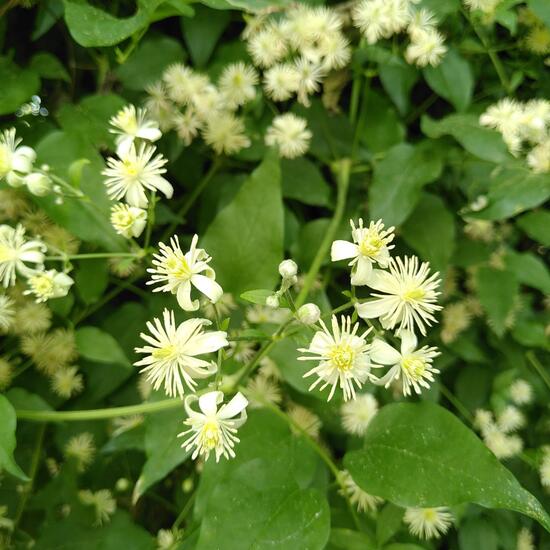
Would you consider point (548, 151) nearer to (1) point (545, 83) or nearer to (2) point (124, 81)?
(1) point (545, 83)

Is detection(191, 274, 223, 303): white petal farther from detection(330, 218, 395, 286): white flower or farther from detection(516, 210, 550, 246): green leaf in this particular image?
detection(516, 210, 550, 246): green leaf

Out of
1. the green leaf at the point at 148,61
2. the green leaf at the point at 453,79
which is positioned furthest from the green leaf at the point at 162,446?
the green leaf at the point at 453,79

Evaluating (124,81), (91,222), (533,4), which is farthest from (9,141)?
(533,4)

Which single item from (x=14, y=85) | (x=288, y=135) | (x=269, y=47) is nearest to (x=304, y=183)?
(x=288, y=135)

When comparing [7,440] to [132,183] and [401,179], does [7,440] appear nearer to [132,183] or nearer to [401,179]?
[132,183]

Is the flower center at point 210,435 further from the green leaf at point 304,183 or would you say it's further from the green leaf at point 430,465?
the green leaf at point 304,183

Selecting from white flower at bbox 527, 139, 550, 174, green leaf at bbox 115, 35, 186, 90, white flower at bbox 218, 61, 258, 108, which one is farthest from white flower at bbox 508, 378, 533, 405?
green leaf at bbox 115, 35, 186, 90
